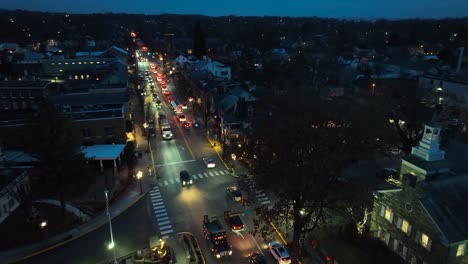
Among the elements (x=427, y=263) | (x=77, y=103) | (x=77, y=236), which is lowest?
(x=77, y=236)

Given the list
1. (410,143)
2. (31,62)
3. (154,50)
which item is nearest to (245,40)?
(154,50)

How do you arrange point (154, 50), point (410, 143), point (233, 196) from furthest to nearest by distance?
point (154, 50)
point (410, 143)
point (233, 196)

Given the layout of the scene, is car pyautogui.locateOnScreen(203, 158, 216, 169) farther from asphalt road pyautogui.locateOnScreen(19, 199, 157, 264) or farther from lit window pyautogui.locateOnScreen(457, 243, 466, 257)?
lit window pyautogui.locateOnScreen(457, 243, 466, 257)

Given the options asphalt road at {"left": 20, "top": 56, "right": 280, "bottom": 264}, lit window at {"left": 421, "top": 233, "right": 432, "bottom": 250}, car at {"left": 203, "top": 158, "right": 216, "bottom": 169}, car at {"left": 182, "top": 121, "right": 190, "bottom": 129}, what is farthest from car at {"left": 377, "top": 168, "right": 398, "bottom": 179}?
car at {"left": 182, "top": 121, "right": 190, "bottom": 129}

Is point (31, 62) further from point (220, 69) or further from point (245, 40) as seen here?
point (245, 40)

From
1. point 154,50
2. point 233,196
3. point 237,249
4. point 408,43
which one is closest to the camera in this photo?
point 237,249

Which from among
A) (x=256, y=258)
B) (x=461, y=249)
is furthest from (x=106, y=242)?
(x=461, y=249)

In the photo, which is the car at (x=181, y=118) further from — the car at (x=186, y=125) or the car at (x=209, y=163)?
the car at (x=209, y=163)
